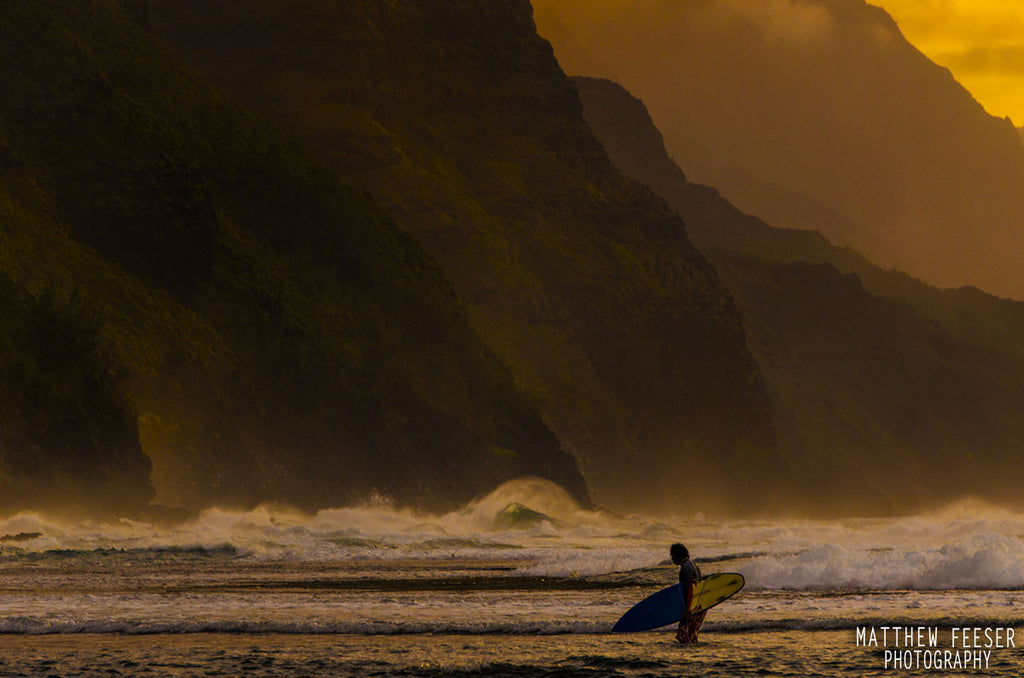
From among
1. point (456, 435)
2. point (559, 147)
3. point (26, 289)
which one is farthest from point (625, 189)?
point (26, 289)

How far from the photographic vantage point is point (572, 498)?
98625 mm

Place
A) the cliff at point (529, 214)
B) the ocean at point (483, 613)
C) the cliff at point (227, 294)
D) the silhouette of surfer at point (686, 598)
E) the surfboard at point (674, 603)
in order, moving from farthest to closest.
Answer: the cliff at point (529, 214) < the cliff at point (227, 294) < the surfboard at point (674, 603) < the silhouette of surfer at point (686, 598) < the ocean at point (483, 613)

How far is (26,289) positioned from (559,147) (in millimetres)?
95106

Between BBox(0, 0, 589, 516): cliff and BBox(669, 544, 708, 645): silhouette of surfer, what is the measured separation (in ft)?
143

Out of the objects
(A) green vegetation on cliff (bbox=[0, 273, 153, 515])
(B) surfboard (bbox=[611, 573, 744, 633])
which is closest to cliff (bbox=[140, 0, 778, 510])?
(A) green vegetation on cliff (bbox=[0, 273, 153, 515])

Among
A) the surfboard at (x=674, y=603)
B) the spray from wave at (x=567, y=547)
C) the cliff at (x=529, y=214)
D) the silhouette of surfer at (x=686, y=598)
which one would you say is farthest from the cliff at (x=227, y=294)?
the silhouette of surfer at (x=686, y=598)

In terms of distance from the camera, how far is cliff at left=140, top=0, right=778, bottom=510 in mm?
129500

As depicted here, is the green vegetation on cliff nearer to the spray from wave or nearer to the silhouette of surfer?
the spray from wave

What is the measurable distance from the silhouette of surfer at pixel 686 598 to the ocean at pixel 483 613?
1.30 feet

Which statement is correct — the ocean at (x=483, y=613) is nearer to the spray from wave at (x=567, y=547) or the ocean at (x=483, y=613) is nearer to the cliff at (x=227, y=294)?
the spray from wave at (x=567, y=547)

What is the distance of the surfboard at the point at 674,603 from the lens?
18.0 m

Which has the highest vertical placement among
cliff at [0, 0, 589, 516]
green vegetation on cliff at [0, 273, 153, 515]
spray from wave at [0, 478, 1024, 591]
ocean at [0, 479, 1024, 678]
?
cliff at [0, 0, 589, 516]

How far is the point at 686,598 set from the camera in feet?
58.6

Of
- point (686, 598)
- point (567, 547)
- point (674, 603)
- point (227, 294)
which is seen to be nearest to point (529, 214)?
point (227, 294)
